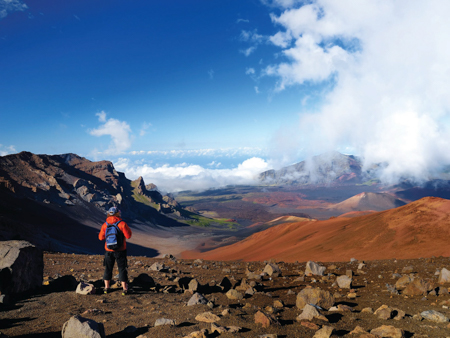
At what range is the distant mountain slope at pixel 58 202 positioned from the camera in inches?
2254

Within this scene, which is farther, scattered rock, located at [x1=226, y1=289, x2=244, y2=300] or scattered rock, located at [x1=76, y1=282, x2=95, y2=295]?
scattered rock, located at [x1=226, y1=289, x2=244, y2=300]

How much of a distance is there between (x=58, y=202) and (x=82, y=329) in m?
90.4

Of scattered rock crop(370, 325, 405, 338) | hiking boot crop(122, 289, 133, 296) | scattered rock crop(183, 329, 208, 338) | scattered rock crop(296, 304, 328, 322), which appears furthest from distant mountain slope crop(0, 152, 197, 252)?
scattered rock crop(370, 325, 405, 338)

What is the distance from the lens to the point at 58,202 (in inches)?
3115

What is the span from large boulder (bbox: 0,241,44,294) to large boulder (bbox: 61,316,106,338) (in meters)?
3.36

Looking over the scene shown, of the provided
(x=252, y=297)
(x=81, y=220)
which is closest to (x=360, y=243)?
(x=252, y=297)

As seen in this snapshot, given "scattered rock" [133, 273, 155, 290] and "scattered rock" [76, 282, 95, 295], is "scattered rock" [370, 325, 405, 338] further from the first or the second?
"scattered rock" [76, 282, 95, 295]

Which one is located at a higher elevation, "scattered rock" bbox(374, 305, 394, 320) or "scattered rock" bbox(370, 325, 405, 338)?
"scattered rock" bbox(370, 325, 405, 338)

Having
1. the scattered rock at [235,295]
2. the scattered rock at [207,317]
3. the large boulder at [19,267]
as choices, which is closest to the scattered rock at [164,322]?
the scattered rock at [207,317]

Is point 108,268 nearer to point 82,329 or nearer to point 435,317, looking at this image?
point 82,329

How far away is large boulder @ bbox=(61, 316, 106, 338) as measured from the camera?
3959 millimetres

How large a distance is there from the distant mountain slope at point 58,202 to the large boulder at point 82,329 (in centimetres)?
3420

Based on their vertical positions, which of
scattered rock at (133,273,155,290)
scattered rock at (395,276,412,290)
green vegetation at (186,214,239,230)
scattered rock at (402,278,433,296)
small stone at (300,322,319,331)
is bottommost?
green vegetation at (186,214,239,230)

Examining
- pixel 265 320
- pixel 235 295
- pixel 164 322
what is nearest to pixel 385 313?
pixel 265 320
